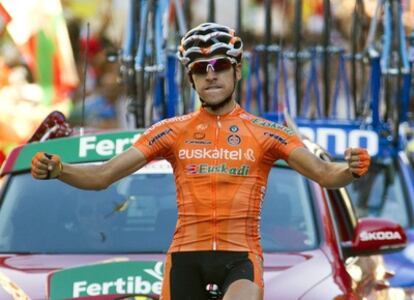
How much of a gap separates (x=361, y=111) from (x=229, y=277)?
30.8ft

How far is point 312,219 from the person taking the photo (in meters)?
7.72

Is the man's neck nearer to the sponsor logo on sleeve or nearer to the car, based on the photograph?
the sponsor logo on sleeve

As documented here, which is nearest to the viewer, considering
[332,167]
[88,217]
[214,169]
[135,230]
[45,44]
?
[332,167]

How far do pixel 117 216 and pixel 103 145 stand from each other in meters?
0.38

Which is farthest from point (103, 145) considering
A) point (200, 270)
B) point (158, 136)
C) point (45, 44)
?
point (45, 44)

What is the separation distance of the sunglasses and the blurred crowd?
25.7 ft

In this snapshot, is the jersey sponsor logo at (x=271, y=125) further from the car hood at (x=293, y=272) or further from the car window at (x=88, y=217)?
the car window at (x=88, y=217)

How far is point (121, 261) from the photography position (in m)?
7.04

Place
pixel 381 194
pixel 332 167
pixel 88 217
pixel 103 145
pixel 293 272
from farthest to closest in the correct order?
pixel 381 194, pixel 103 145, pixel 88 217, pixel 293 272, pixel 332 167

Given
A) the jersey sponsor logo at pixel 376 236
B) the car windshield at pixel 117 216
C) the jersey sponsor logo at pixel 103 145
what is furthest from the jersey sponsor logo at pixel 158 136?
the jersey sponsor logo at pixel 376 236

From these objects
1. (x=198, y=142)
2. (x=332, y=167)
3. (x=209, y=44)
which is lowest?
(x=332, y=167)

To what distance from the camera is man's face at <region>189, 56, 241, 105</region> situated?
6.32 metres

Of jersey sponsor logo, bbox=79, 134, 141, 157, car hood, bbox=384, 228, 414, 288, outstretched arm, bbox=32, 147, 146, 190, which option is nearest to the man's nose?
outstretched arm, bbox=32, 147, 146, 190

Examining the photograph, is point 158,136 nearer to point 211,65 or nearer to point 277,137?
point 211,65
